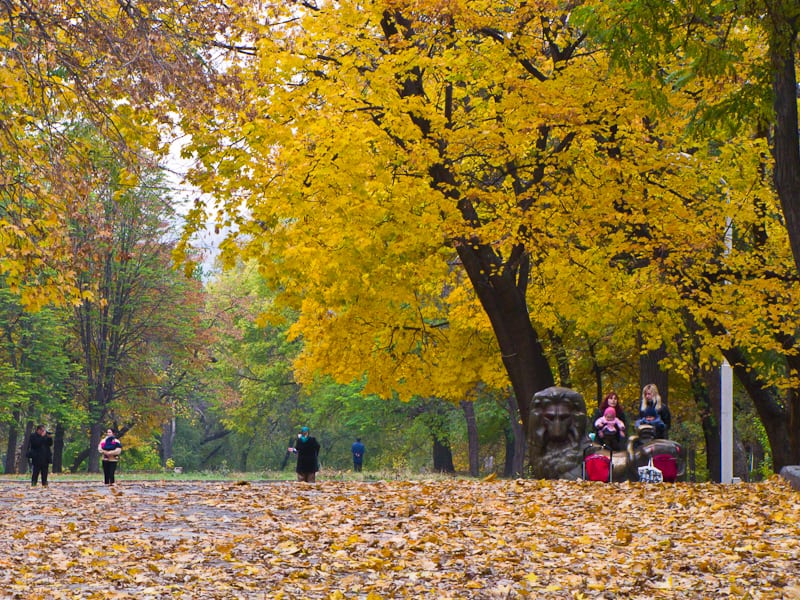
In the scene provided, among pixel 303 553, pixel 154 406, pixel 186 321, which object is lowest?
pixel 303 553

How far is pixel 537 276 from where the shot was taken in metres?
26.9

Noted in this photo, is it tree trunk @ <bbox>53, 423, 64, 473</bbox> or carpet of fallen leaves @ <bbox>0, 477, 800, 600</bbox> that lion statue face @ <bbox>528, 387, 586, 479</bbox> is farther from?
tree trunk @ <bbox>53, 423, 64, 473</bbox>

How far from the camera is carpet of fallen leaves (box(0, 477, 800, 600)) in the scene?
9.20 meters

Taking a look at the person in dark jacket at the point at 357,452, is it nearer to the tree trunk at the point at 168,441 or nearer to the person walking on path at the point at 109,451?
the person walking on path at the point at 109,451

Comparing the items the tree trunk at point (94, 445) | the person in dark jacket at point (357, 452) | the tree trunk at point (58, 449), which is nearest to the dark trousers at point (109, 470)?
the tree trunk at point (94, 445)

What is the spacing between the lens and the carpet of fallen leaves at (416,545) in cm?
920

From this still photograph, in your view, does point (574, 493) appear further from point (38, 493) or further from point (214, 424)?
point (214, 424)

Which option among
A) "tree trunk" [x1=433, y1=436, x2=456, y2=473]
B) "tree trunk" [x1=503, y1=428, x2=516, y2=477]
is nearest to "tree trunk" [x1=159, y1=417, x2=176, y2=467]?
"tree trunk" [x1=433, y1=436, x2=456, y2=473]

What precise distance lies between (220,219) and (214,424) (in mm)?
60605

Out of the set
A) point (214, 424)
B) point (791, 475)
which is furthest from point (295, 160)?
point (214, 424)

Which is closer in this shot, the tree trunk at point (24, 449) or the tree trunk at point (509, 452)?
the tree trunk at point (24, 449)

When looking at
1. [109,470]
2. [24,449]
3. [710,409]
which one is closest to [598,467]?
[109,470]

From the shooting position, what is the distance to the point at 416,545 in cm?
1128

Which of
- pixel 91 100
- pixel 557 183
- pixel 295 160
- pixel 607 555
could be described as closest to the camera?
pixel 607 555
